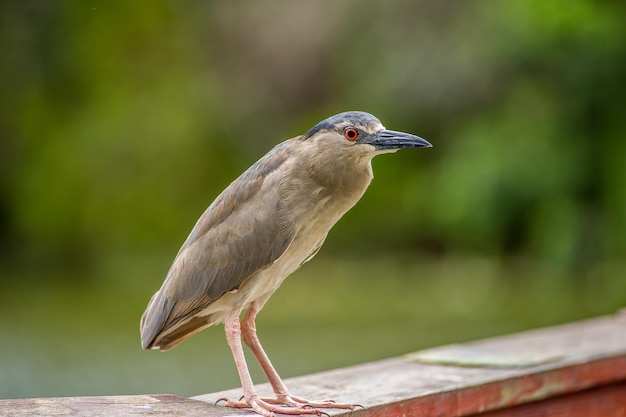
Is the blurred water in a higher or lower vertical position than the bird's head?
higher

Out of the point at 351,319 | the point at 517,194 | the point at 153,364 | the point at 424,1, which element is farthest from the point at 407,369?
the point at 424,1

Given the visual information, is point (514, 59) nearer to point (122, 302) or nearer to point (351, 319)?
point (351, 319)

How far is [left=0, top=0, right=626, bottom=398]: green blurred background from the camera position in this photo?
11.2 metres

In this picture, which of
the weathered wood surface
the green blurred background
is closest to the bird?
the weathered wood surface

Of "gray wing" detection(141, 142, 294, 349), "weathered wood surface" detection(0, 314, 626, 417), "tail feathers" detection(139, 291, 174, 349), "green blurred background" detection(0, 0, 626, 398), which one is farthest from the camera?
"green blurred background" detection(0, 0, 626, 398)

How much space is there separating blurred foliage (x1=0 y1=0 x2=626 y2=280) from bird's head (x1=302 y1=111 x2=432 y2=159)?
1181cm

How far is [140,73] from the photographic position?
59.6ft

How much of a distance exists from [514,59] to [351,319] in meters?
6.35

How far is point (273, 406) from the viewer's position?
Answer: 9.33ft

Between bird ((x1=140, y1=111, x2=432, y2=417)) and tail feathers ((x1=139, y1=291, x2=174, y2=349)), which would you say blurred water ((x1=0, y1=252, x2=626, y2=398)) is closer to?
tail feathers ((x1=139, y1=291, x2=174, y2=349))

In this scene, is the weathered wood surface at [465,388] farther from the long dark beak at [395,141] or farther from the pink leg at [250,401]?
the long dark beak at [395,141]

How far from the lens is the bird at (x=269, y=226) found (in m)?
2.96

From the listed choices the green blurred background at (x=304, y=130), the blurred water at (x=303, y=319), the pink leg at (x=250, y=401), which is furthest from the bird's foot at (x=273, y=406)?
the green blurred background at (x=304, y=130)

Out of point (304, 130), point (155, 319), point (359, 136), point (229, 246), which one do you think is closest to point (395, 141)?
point (359, 136)
